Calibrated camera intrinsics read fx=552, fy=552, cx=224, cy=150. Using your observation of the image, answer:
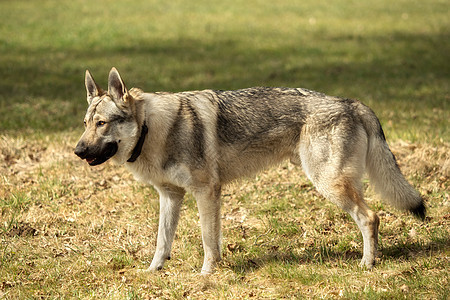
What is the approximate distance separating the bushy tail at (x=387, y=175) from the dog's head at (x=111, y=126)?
7.40 feet

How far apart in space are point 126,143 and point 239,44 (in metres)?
13.1

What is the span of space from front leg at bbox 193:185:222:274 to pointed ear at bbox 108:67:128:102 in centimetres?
112

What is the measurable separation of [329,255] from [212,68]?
9.83 m

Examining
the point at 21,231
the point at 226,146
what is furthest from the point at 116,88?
the point at 21,231

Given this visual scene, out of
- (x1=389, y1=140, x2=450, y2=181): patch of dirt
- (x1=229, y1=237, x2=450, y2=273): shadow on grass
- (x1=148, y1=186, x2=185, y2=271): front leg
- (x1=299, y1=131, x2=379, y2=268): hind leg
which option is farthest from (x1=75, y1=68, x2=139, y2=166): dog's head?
(x1=389, y1=140, x2=450, y2=181): patch of dirt

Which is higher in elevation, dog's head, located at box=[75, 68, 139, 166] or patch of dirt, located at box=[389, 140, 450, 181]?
dog's head, located at box=[75, 68, 139, 166]

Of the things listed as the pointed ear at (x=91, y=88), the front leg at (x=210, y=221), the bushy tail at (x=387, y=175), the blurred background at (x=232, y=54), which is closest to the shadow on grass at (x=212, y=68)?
the blurred background at (x=232, y=54)

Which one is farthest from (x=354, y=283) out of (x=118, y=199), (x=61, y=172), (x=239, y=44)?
(x=239, y=44)

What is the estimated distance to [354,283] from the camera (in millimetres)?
4785

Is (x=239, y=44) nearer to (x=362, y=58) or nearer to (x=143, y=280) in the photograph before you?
(x=362, y=58)

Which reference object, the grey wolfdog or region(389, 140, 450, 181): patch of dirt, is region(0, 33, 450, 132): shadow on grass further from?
the grey wolfdog

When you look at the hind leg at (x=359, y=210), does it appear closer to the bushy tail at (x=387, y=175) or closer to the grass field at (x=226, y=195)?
the grass field at (x=226, y=195)

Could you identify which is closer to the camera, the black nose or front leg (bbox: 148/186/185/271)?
the black nose

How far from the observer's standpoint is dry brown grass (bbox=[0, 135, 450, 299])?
4910mm
